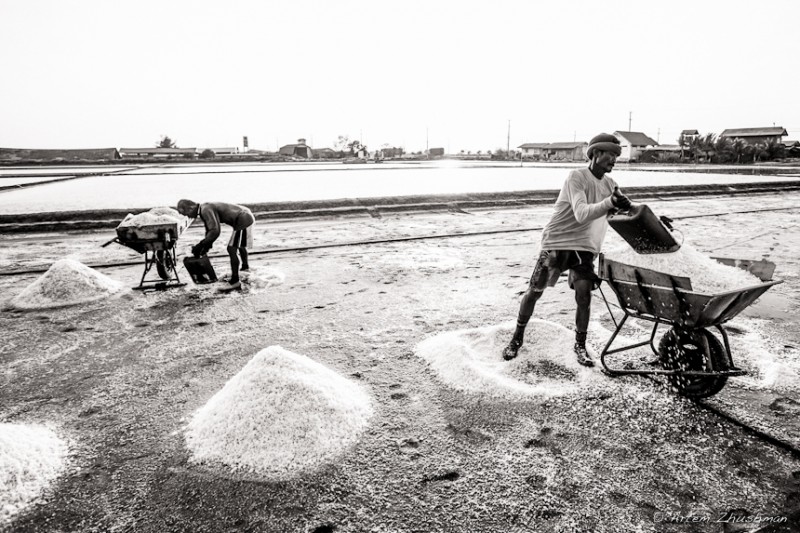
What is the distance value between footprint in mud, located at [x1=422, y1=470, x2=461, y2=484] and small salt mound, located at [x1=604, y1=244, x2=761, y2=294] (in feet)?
5.54

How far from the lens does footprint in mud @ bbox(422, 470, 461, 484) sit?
207 cm

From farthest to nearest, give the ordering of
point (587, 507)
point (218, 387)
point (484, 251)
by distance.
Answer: point (484, 251)
point (218, 387)
point (587, 507)

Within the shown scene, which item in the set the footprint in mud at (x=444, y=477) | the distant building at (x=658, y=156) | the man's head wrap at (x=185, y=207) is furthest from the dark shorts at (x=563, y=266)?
the distant building at (x=658, y=156)

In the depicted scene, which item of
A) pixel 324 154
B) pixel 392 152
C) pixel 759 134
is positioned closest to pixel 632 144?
pixel 759 134

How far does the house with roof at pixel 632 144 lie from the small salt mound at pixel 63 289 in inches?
2285

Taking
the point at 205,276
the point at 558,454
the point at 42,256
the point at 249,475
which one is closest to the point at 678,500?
the point at 558,454

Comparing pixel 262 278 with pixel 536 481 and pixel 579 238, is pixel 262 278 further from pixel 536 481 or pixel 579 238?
pixel 536 481

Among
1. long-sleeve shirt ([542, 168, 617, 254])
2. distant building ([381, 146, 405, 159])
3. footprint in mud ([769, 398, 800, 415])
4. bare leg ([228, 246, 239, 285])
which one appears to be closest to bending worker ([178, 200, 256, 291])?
bare leg ([228, 246, 239, 285])

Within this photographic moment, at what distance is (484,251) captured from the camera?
7316 mm

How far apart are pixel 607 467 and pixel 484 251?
5.34m

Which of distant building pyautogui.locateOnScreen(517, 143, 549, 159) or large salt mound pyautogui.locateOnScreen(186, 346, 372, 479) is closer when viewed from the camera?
large salt mound pyautogui.locateOnScreen(186, 346, 372, 479)

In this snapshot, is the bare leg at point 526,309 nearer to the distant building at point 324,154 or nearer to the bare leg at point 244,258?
the bare leg at point 244,258

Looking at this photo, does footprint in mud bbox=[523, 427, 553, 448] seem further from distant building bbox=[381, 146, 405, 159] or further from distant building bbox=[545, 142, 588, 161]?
distant building bbox=[381, 146, 405, 159]

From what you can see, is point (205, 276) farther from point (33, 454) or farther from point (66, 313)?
point (33, 454)
